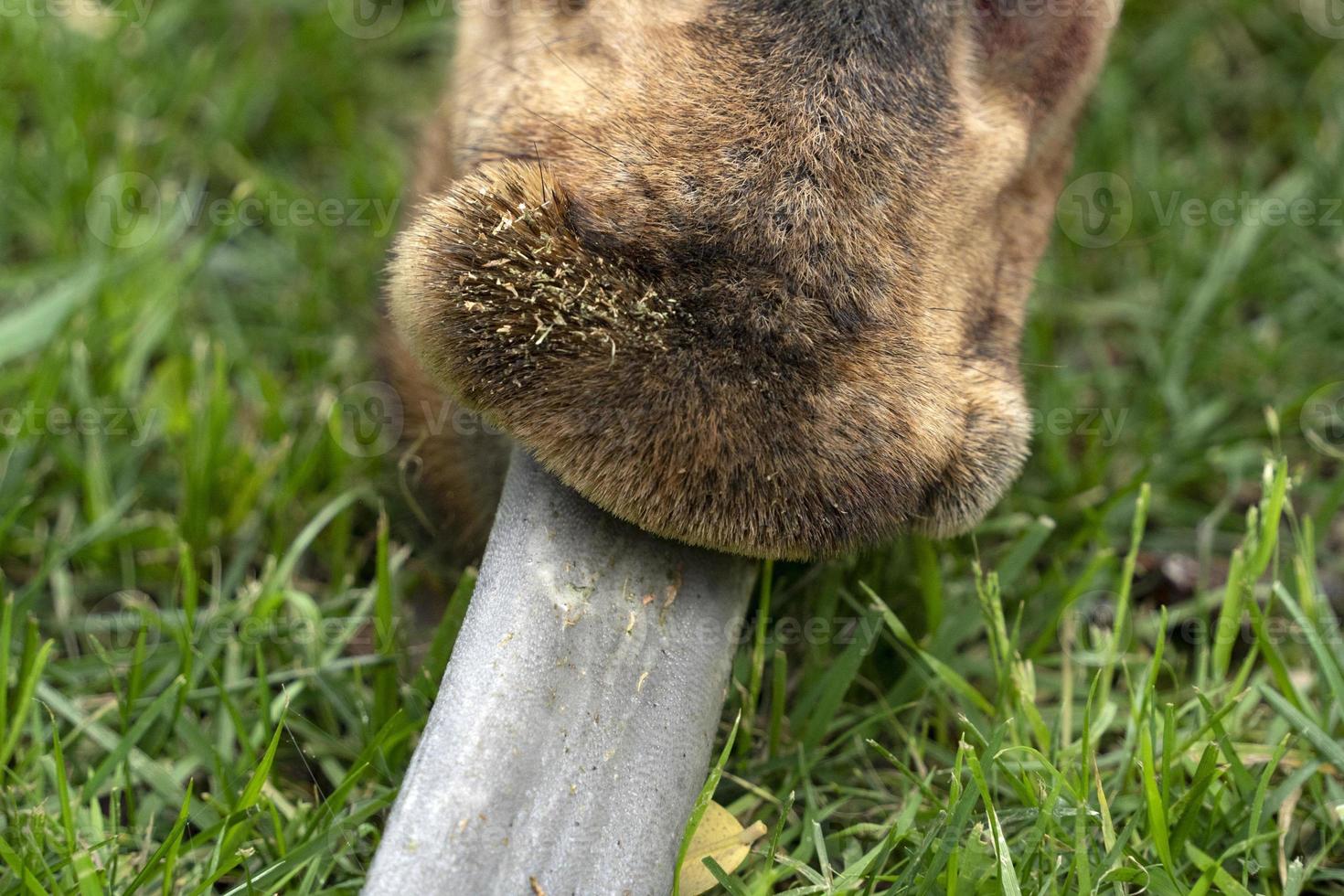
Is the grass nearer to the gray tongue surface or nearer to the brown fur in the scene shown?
the gray tongue surface

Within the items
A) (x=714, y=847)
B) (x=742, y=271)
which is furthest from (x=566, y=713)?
(x=742, y=271)

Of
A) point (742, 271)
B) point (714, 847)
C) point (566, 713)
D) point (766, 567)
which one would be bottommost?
point (714, 847)

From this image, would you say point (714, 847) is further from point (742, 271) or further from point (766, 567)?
point (742, 271)

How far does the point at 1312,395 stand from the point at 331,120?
2.45m

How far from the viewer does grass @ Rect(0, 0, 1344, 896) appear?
1894mm

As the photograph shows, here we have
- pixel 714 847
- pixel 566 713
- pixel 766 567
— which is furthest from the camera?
pixel 766 567

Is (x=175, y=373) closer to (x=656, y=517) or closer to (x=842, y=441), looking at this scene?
(x=656, y=517)

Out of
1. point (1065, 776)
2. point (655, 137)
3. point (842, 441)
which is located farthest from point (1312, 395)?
point (655, 137)

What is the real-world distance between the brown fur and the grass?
0.36 metres

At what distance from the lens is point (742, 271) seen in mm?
1638

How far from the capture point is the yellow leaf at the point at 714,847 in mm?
1771

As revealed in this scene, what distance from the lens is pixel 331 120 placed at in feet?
10.7

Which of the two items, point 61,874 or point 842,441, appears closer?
point 842,441

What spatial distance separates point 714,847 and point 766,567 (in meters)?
0.42
